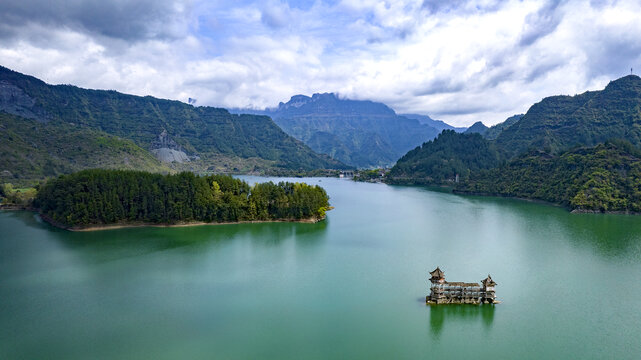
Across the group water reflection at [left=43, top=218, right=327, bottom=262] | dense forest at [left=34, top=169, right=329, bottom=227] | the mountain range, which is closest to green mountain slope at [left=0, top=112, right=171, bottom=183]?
dense forest at [left=34, top=169, right=329, bottom=227]

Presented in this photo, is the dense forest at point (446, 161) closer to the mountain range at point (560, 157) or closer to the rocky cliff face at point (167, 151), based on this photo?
the mountain range at point (560, 157)

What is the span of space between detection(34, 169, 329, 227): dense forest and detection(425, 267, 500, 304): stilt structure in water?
33.9 meters

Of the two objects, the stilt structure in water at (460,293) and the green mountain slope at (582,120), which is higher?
the green mountain slope at (582,120)

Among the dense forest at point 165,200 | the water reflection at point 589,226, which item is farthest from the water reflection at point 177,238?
the water reflection at point 589,226

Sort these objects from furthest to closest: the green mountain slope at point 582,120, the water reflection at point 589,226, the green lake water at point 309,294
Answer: the green mountain slope at point 582,120
the water reflection at point 589,226
the green lake water at point 309,294

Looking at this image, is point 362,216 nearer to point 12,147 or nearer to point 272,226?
point 272,226

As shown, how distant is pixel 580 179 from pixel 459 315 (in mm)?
66542

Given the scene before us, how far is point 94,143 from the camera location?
122m

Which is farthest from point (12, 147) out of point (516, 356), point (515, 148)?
point (515, 148)

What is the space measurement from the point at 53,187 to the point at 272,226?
3443 cm

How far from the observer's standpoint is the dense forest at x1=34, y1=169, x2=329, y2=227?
173 ft

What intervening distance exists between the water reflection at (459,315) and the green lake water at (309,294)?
0.43ft

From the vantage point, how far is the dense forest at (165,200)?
2073 inches

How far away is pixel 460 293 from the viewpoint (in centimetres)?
2800
